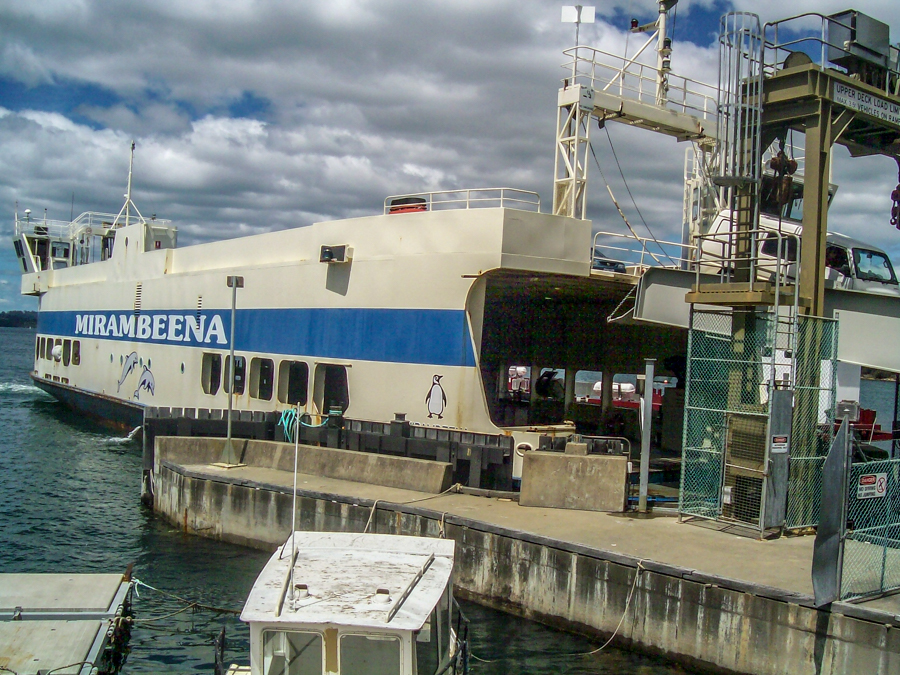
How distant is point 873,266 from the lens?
18.0 meters

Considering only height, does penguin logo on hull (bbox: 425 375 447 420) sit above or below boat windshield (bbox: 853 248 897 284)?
below

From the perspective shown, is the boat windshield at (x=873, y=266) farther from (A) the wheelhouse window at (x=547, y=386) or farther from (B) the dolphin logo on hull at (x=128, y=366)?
(B) the dolphin logo on hull at (x=128, y=366)

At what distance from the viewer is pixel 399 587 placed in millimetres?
6820

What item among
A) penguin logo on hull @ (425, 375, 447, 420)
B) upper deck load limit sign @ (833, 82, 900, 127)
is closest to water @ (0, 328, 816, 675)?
penguin logo on hull @ (425, 375, 447, 420)

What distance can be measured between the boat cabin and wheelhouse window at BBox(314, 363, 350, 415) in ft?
40.0

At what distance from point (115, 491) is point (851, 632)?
57.8 feet

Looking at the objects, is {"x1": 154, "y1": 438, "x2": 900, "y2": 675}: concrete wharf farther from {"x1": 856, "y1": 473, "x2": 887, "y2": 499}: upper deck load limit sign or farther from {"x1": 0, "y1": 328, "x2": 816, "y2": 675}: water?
{"x1": 856, "y1": 473, "x2": 887, "y2": 499}: upper deck load limit sign

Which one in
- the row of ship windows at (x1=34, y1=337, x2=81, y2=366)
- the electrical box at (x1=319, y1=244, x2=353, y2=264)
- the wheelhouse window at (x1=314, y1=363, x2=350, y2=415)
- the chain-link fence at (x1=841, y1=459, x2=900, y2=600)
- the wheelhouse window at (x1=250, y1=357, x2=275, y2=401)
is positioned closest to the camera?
the chain-link fence at (x1=841, y1=459, x2=900, y2=600)

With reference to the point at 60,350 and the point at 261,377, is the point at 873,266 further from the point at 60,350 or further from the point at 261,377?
the point at 60,350

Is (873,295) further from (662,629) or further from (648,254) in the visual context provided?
(662,629)

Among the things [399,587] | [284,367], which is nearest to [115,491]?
[284,367]

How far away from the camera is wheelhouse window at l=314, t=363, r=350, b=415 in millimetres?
19625

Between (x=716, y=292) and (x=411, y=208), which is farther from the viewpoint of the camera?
(x=411, y=208)

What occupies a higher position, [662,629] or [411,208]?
[411,208]
